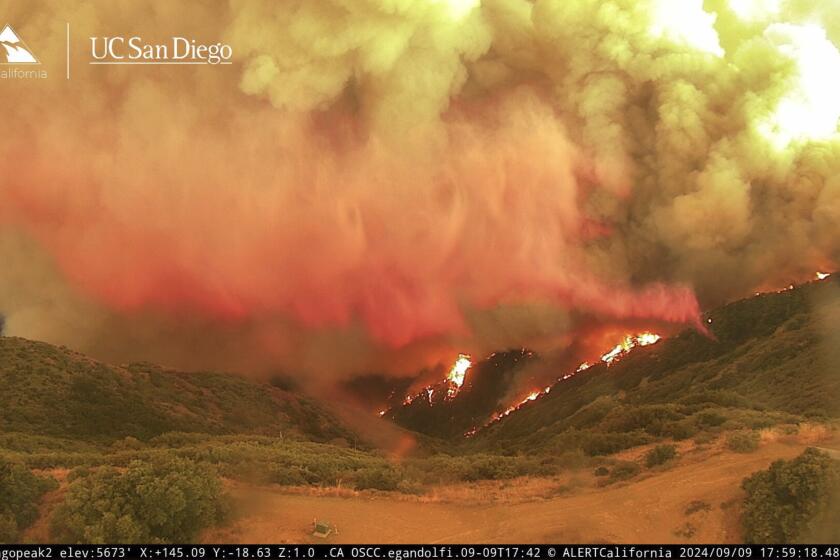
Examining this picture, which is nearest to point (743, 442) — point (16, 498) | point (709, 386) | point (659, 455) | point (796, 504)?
point (659, 455)

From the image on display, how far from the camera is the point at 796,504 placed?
17.5 m

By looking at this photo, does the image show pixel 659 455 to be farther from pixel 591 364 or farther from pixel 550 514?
pixel 591 364

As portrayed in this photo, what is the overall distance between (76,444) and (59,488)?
708 inches

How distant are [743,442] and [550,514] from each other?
25.1ft

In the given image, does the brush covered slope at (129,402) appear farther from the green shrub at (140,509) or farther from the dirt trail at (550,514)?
the dirt trail at (550,514)

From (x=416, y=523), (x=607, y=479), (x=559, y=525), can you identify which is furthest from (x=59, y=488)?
(x=607, y=479)

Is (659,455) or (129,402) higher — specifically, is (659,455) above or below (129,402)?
below

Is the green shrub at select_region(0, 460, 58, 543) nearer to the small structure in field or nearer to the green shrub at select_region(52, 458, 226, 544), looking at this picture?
the green shrub at select_region(52, 458, 226, 544)

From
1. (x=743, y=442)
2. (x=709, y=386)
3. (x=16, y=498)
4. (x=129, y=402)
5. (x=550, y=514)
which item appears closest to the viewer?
(x=16, y=498)

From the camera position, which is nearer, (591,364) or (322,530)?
(322,530)

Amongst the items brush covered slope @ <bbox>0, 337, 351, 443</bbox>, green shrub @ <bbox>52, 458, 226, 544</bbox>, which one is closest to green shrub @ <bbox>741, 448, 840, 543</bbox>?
green shrub @ <bbox>52, 458, 226, 544</bbox>

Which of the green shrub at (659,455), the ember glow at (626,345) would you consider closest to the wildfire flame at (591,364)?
the ember glow at (626,345)

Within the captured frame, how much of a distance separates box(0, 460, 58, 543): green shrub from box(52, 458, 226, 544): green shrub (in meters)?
1.28

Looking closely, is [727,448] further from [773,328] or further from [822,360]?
[773,328]
